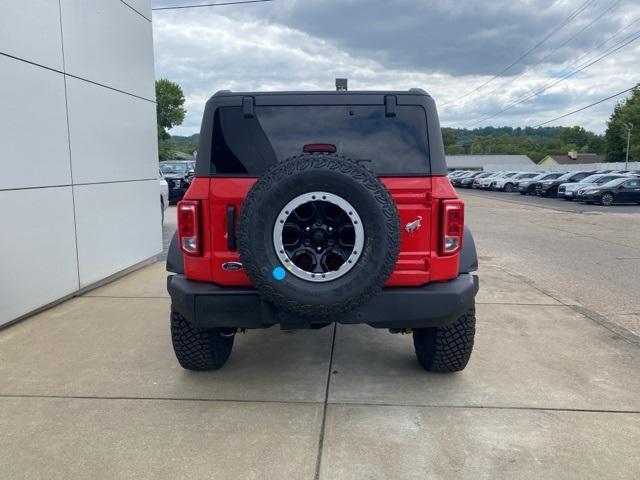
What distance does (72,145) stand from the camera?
6.31 meters

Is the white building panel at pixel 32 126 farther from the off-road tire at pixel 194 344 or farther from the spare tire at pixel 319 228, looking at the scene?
the spare tire at pixel 319 228

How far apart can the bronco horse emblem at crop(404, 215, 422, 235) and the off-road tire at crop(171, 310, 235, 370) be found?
1531mm

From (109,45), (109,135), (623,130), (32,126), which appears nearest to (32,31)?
(32,126)

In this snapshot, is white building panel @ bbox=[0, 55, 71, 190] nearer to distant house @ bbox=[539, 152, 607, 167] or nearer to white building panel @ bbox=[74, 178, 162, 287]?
white building panel @ bbox=[74, 178, 162, 287]

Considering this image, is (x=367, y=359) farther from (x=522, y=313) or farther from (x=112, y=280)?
(x=112, y=280)

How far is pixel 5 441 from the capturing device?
125 inches

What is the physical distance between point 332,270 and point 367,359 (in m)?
1.54

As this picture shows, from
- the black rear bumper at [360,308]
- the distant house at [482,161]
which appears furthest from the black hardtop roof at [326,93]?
the distant house at [482,161]

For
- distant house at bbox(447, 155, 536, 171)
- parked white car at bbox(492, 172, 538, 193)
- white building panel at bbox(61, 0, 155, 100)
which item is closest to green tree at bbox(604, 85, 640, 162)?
distant house at bbox(447, 155, 536, 171)

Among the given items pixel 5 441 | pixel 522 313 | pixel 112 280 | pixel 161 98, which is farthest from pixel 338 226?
pixel 161 98

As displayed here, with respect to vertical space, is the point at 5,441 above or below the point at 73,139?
below

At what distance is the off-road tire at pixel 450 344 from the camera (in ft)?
12.9

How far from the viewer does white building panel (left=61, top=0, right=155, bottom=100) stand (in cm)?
634

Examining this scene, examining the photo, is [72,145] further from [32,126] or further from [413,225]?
[413,225]
